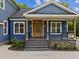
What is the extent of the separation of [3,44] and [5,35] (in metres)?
1.56

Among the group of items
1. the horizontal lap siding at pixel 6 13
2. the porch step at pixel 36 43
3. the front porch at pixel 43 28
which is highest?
the horizontal lap siding at pixel 6 13

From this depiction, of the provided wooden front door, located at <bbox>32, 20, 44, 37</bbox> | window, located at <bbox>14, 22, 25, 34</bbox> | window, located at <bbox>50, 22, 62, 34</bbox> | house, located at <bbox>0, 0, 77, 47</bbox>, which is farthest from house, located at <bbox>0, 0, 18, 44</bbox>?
window, located at <bbox>50, 22, 62, 34</bbox>

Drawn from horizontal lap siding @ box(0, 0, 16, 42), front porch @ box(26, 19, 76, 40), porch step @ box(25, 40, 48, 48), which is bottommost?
porch step @ box(25, 40, 48, 48)

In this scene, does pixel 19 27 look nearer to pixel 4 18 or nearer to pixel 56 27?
pixel 4 18

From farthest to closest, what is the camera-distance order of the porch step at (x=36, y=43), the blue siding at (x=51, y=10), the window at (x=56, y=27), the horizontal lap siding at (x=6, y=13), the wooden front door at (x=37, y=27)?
the wooden front door at (x=37, y=27), the window at (x=56, y=27), the blue siding at (x=51, y=10), the horizontal lap siding at (x=6, y=13), the porch step at (x=36, y=43)

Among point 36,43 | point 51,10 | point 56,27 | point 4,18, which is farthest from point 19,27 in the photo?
point 36,43

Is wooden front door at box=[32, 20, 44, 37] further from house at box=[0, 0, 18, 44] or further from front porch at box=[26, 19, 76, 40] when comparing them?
house at box=[0, 0, 18, 44]

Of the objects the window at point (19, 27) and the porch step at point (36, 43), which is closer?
the porch step at point (36, 43)

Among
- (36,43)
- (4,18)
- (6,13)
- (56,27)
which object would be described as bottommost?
(36,43)

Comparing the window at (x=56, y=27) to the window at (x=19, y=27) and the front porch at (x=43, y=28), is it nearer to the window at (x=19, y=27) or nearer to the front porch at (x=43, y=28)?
the front porch at (x=43, y=28)

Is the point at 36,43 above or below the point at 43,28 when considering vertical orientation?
below

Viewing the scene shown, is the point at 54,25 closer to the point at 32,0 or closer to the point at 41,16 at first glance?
the point at 41,16

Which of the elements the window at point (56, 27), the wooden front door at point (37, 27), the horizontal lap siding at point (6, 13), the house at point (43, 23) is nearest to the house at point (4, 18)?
the horizontal lap siding at point (6, 13)
